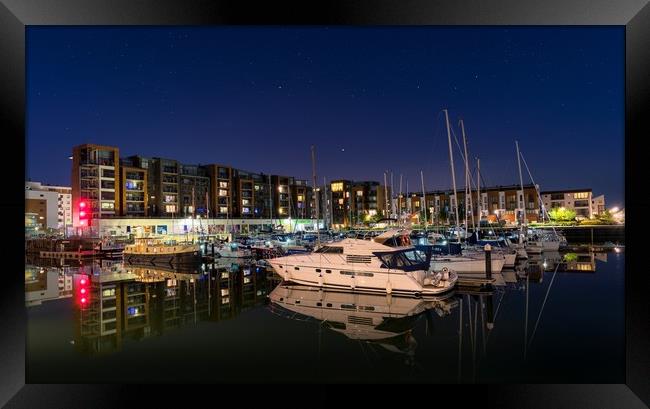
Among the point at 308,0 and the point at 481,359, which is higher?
the point at 308,0

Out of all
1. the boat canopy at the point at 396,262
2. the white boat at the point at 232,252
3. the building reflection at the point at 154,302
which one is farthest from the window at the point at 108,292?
the white boat at the point at 232,252

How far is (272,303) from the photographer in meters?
10.8

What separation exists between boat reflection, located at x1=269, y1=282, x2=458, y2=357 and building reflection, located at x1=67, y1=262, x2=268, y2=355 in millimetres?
1084

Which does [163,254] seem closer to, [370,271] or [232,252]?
[232,252]

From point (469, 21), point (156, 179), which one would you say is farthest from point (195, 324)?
point (156, 179)

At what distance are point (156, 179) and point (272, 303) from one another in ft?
117

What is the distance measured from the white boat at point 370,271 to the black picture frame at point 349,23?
25.0 feet

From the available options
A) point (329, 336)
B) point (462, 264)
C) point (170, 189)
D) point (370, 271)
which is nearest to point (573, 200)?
point (462, 264)

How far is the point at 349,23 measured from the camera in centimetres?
412

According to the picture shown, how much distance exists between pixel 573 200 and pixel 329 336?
57.6 m

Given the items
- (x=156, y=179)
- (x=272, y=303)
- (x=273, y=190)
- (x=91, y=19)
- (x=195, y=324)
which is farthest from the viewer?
(x=273, y=190)

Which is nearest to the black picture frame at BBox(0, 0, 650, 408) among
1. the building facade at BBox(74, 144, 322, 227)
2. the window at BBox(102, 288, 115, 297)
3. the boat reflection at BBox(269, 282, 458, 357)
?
the boat reflection at BBox(269, 282, 458, 357)
